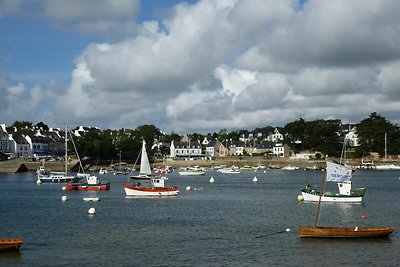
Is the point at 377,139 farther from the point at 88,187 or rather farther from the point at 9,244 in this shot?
the point at 9,244

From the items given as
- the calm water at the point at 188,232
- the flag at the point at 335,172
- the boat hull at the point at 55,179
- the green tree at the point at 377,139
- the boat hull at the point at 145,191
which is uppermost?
the green tree at the point at 377,139

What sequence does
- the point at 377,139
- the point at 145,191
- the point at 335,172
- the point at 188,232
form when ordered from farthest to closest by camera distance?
the point at 377,139 → the point at 145,191 → the point at 335,172 → the point at 188,232

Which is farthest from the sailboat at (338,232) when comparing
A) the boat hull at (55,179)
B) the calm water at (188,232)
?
the boat hull at (55,179)

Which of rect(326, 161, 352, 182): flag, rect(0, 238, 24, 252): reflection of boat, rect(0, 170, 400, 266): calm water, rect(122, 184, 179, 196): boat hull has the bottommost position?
rect(0, 170, 400, 266): calm water

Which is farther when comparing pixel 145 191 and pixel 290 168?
pixel 290 168

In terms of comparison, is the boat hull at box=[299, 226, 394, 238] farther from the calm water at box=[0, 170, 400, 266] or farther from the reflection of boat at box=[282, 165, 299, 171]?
the reflection of boat at box=[282, 165, 299, 171]

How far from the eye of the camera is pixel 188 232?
46469mm

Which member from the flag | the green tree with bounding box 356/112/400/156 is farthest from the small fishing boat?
the green tree with bounding box 356/112/400/156

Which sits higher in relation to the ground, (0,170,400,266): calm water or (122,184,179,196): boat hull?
(122,184,179,196): boat hull

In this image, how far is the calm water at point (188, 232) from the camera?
3588 centimetres

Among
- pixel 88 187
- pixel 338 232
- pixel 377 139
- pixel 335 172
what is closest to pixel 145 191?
pixel 88 187

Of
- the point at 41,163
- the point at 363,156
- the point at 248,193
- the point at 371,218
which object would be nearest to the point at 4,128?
the point at 41,163

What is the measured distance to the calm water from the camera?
3588 centimetres

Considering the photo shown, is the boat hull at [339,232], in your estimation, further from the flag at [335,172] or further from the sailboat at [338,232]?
the flag at [335,172]
